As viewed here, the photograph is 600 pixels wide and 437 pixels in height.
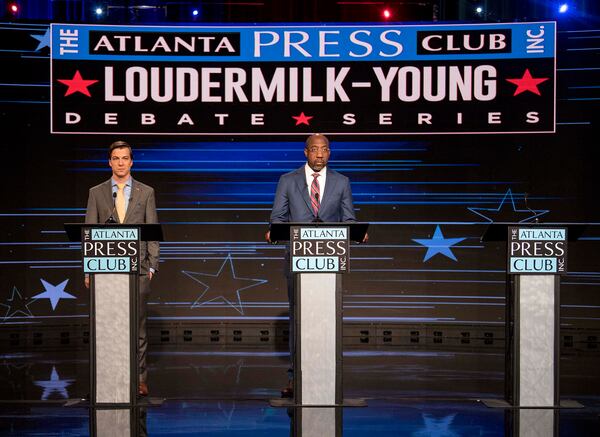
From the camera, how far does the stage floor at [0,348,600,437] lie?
5.02 meters

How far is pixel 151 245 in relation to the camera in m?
6.04

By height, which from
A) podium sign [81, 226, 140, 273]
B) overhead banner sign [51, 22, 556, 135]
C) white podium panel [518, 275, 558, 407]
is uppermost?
overhead banner sign [51, 22, 556, 135]

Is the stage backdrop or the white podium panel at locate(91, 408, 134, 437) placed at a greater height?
the stage backdrop

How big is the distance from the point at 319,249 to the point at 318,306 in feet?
1.05

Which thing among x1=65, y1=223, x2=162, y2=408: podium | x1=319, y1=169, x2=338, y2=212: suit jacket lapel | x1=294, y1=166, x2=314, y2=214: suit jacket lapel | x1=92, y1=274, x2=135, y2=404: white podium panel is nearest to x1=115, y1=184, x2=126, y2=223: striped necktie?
x1=65, y1=223, x2=162, y2=408: podium

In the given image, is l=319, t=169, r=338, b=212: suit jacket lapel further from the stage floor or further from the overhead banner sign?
the overhead banner sign

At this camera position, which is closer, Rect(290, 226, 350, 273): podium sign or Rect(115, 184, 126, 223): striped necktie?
Rect(290, 226, 350, 273): podium sign

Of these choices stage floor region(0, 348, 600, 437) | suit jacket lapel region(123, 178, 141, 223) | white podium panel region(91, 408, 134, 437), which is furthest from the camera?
suit jacket lapel region(123, 178, 141, 223)

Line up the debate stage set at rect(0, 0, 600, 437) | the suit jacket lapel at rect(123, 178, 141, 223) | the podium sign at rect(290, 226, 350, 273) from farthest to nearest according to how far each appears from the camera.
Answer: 1. the debate stage set at rect(0, 0, 600, 437)
2. the suit jacket lapel at rect(123, 178, 141, 223)
3. the podium sign at rect(290, 226, 350, 273)

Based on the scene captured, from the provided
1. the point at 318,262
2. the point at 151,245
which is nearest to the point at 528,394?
the point at 318,262

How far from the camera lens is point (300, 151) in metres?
8.58

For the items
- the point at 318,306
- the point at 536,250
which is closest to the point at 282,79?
the point at 318,306

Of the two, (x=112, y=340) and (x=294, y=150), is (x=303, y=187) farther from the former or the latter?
(x=294, y=150)

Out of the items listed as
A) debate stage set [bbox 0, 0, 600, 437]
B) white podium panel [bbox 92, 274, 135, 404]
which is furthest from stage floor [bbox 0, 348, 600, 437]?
debate stage set [bbox 0, 0, 600, 437]
